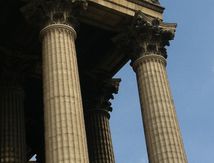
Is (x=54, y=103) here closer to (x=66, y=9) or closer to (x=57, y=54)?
(x=57, y=54)

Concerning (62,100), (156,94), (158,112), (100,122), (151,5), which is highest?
(151,5)

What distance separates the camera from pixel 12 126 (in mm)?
37781

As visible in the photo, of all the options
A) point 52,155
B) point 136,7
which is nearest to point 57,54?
point 52,155

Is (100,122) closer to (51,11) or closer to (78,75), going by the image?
(78,75)

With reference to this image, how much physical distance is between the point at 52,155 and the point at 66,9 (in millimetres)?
10747

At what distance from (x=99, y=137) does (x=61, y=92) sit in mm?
13065

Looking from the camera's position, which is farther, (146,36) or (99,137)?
(99,137)

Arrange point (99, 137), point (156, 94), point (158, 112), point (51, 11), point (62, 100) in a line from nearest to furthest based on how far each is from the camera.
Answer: point (62, 100) < point (51, 11) < point (158, 112) < point (156, 94) < point (99, 137)

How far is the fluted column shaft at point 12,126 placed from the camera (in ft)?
121

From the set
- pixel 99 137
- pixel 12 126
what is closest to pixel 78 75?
pixel 12 126

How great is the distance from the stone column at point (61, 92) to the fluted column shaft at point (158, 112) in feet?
19.4

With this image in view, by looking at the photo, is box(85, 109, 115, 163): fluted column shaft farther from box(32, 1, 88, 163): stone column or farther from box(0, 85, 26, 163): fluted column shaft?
box(32, 1, 88, 163): stone column

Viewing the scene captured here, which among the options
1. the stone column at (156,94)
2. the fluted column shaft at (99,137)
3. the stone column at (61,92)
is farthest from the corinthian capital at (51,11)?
the fluted column shaft at (99,137)

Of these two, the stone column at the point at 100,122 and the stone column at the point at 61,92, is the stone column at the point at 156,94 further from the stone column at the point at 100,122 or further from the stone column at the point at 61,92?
the stone column at the point at 100,122
